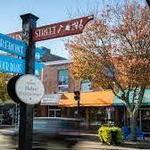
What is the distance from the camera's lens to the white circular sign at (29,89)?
6.59 metres

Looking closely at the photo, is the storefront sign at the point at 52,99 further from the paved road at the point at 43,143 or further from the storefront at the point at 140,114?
the paved road at the point at 43,143

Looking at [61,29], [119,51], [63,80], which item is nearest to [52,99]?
[63,80]

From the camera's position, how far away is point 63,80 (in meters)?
40.6

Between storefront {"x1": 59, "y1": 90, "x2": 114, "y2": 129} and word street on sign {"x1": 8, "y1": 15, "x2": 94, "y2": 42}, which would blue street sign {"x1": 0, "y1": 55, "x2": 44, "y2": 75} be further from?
storefront {"x1": 59, "y1": 90, "x2": 114, "y2": 129}

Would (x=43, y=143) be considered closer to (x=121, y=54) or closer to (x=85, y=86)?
(x=121, y=54)

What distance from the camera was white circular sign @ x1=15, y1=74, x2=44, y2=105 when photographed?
659 centimetres

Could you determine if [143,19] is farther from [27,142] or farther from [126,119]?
[27,142]

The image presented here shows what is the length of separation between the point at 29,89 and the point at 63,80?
33.9 m

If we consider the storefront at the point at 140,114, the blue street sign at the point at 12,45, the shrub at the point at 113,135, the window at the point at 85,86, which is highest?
the window at the point at 85,86

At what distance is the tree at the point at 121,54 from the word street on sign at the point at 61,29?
18916 mm

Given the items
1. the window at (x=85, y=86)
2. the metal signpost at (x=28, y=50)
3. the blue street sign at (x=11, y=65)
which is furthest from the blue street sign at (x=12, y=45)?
the window at (x=85, y=86)

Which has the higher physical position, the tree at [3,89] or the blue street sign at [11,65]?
the tree at [3,89]

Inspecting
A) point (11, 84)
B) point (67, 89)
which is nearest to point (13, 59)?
point (11, 84)

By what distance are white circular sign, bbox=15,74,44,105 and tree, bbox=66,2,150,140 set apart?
63.5 ft
